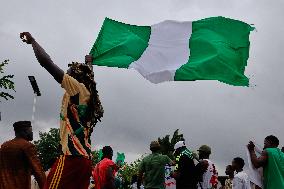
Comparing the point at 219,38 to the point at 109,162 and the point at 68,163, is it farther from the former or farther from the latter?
the point at 68,163

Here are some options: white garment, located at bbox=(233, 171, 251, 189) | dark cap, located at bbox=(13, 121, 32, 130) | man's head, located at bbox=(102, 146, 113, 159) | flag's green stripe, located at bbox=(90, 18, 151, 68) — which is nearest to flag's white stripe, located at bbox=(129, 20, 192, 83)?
flag's green stripe, located at bbox=(90, 18, 151, 68)

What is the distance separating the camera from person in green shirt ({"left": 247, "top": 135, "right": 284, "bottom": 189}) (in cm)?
786

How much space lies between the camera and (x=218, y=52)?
9008 millimetres

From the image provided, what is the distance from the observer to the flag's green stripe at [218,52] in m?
8.70

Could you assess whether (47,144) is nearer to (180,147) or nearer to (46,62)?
(180,147)

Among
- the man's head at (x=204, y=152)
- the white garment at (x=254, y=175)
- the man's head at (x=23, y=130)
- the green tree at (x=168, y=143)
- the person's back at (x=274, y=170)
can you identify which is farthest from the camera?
the green tree at (x=168, y=143)

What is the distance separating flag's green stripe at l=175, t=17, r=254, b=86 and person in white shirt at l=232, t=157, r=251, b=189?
2602mm

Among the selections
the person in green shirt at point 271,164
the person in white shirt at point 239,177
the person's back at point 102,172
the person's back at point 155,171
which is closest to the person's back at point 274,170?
the person in green shirt at point 271,164

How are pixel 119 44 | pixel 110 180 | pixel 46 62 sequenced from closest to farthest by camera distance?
pixel 46 62
pixel 119 44
pixel 110 180

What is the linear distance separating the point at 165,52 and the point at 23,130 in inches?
138

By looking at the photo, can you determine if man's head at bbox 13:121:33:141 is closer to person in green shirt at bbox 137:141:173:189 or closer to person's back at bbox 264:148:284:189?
person's back at bbox 264:148:284:189

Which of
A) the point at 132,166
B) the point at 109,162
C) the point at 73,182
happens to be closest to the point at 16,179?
the point at 73,182

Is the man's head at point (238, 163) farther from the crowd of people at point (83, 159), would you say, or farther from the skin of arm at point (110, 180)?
the skin of arm at point (110, 180)

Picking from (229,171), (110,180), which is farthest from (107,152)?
(229,171)
